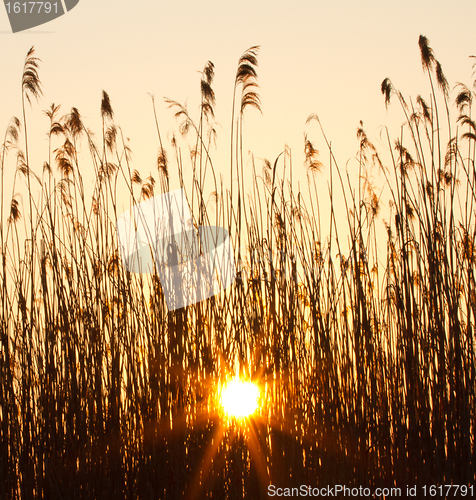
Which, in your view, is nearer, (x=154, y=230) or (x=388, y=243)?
(x=154, y=230)

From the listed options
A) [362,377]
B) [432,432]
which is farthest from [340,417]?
[432,432]

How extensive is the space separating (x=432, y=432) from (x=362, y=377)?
346 mm

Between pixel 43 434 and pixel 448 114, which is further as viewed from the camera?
pixel 448 114

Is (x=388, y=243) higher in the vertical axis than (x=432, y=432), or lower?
higher

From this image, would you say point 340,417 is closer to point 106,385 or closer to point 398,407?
point 398,407

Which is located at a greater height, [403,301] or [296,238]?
[296,238]

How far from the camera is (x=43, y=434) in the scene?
218cm

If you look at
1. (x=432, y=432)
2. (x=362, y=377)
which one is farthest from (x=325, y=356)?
(x=432, y=432)

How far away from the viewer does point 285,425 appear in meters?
2.07

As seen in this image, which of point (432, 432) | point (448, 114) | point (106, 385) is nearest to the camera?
point (432, 432)

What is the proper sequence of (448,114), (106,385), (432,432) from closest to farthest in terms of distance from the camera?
(432,432) → (106,385) → (448,114)

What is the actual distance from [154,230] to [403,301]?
3.70 ft

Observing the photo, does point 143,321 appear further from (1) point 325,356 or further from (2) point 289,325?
(1) point 325,356

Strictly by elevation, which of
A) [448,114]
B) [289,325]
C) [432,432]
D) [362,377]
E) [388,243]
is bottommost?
[432,432]
